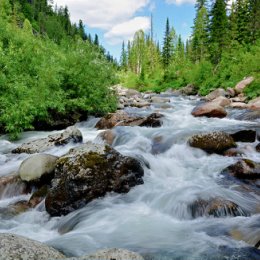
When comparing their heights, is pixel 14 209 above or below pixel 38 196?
below

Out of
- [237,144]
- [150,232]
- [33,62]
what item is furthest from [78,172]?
[33,62]

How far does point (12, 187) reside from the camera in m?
8.45

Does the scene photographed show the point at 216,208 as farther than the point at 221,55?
No

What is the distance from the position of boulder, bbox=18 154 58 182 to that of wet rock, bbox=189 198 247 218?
12.2ft

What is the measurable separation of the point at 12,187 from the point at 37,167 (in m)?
0.83

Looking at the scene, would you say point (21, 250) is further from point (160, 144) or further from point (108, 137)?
point (108, 137)

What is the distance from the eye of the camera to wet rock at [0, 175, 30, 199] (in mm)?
8305

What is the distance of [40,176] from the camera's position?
326 inches

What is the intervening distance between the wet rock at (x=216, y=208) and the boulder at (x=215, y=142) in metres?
3.55

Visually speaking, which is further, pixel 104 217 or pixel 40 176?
pixel 40 176

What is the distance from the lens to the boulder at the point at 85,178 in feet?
23.7

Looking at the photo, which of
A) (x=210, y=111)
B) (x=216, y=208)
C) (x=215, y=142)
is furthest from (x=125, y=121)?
(x=216, y=208)

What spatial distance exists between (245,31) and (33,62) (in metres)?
33.7

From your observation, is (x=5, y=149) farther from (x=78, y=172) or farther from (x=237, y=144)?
(x=237, y=144)
